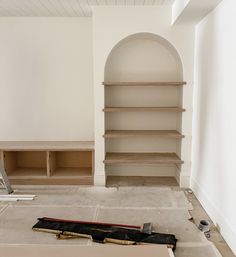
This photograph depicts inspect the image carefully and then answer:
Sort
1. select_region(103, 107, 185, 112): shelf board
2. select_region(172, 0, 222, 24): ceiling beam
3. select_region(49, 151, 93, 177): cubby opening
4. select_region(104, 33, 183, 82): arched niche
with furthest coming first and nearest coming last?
select_region(49, 151, 93, 177): cubby opening, select_region(104, 33, 183, 82): arched niche, select_region(103, 107, 185, 112): shelf board, select_region(172, 0, 222, 24): ceiling beam

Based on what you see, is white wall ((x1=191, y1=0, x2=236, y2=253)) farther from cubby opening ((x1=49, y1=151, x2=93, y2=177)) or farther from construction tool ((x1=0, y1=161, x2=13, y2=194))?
construction tool ((x1=0, y1=161, x2=13, y2=194))

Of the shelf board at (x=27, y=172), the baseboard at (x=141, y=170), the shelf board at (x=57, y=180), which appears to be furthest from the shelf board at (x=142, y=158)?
the shelf board at (x=27, y=172)

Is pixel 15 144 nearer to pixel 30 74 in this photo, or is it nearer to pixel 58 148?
pixel 58 148

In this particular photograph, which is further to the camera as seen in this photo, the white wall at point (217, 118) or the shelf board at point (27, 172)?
the shelf board at point (27, 172)

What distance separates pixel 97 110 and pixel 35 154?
1.39 m

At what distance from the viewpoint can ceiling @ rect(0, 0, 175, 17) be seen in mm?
3533

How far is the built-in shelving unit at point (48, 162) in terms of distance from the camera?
396 centimetres

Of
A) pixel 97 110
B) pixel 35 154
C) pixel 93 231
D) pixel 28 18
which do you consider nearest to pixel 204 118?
pixel 97 110

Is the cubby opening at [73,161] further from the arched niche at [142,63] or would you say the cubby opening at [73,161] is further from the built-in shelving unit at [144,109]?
the arched niche at [142,63]

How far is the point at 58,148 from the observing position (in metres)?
3.92

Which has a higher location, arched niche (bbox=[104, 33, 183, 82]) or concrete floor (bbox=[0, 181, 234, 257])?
arched niche (bbox=[104, 33, 183, 82])

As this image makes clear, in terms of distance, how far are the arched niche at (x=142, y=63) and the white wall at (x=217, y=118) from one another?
0.57 meters

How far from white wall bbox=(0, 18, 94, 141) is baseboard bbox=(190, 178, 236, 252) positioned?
73.7 inches

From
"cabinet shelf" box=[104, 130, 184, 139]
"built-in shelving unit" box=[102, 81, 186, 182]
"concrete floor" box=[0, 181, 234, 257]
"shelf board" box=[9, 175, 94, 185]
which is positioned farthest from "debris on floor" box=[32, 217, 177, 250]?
"cabinet shelf" box=[104, 130, 184, 139]
